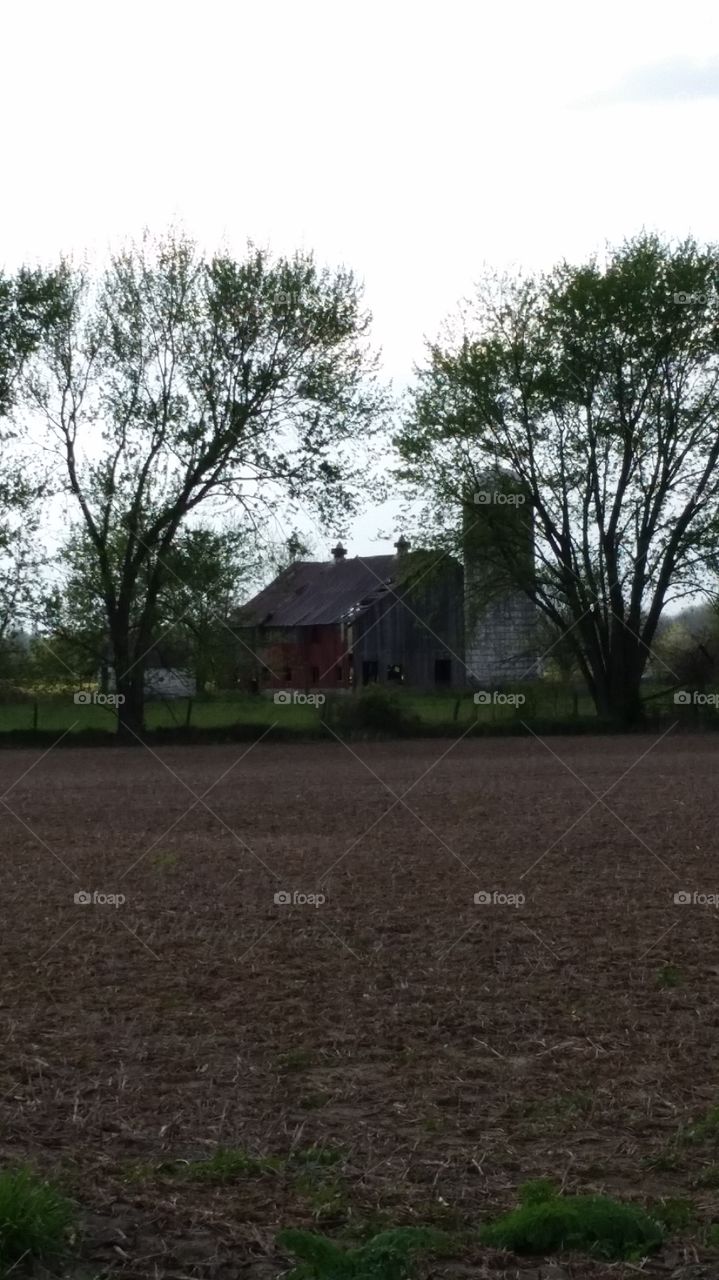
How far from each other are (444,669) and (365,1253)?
43.2m

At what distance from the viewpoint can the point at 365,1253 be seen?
15.6ft

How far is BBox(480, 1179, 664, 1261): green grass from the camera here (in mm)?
4961

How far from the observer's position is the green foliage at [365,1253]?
462cm

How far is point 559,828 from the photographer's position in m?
19.2

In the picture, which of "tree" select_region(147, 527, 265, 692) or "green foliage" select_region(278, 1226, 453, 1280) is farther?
"tree" select_region(147, 527, 265, 692)

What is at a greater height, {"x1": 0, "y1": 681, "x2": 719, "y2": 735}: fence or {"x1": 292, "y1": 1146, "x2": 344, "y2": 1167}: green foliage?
{"x1": 0, "y1": 681, "x2": 719, "y2": 735}: fence

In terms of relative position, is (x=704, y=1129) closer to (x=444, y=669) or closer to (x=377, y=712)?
(x=377, y=712)

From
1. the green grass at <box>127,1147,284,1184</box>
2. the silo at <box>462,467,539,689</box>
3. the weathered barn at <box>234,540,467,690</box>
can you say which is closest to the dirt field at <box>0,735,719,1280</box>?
the green grass at <box>127,1147,284,1184</box>

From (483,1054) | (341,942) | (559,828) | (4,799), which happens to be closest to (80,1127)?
(483,1054)

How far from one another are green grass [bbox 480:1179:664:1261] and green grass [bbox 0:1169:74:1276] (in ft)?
4.70

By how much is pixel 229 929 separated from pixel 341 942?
3.56 feet

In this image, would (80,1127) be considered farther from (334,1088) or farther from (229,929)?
(229,929)

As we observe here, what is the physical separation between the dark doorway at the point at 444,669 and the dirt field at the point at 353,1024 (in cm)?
2760

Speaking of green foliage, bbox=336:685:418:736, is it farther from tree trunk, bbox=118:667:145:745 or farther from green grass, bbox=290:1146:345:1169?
green grass, bbox=290:1146:345:1169
